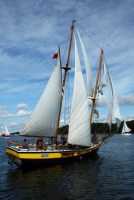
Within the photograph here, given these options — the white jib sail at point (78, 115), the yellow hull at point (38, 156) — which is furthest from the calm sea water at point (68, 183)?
the white jib sail at point (78, 115)

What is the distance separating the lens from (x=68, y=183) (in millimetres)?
25891

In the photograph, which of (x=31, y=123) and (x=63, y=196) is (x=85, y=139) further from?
(x=63, y=196)

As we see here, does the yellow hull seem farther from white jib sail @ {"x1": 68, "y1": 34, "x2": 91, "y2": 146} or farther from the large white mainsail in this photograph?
the large white mainsail

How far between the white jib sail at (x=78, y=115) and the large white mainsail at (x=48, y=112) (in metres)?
2.10

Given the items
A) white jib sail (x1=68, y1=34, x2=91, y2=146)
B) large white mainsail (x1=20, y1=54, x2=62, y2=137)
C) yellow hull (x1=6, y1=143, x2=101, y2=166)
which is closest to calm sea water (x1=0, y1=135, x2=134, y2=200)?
yellow hull (x1=6, y1=143, x2=101, y2=166)

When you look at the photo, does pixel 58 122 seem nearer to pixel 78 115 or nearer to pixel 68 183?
pixel 78 115

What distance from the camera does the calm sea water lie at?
21953 mm

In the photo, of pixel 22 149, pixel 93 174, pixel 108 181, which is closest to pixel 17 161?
pixel 22 149

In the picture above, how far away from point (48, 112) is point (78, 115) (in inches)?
167

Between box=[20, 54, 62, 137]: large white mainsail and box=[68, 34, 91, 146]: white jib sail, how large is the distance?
210cm

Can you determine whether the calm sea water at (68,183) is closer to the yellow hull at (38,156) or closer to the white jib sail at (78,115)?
the yellow hull at (38,156)

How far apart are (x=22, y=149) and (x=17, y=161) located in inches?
56.6

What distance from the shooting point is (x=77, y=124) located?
123ft

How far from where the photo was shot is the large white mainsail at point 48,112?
3453 cm
